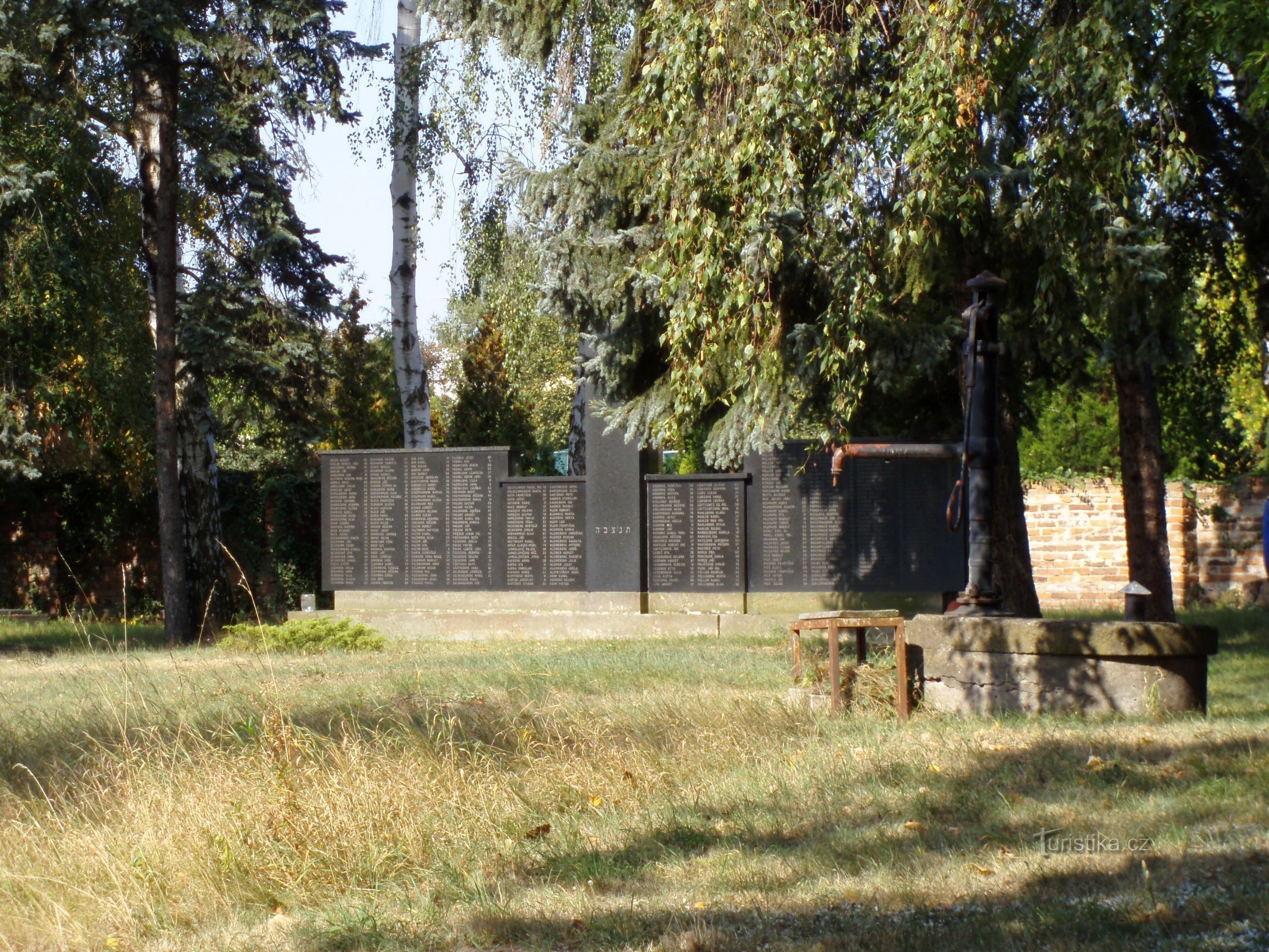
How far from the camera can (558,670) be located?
34.2 feet

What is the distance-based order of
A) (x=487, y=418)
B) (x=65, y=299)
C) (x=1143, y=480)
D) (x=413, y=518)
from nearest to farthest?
(x=1143, y=480), (x=413, y=518), (x=65, y=299), (x=487, y=418)

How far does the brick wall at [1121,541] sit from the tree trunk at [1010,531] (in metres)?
7.73

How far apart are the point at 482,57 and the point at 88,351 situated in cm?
702

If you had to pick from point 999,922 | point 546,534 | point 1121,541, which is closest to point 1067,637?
point 999,922

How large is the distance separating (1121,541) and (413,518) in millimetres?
11228

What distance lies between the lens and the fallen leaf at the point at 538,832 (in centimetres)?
552

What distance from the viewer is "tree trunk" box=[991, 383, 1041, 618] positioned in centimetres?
1120

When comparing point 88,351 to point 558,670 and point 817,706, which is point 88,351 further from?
point 817,706

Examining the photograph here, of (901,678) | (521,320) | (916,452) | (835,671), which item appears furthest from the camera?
(521,320)

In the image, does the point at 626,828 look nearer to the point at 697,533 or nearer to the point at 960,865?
the point at 960,865

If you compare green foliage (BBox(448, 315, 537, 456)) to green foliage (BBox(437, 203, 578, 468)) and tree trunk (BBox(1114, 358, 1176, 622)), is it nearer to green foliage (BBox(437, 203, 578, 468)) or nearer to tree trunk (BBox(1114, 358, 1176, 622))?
green foliage (BBox(437, 203, 578, 468))

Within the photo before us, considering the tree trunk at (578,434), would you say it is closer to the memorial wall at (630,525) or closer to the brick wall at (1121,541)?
Result: the memorial wall at (630,525)

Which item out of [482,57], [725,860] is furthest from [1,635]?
[725,860]

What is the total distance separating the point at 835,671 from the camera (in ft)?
26.2
